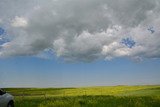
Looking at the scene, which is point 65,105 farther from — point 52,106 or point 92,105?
point 92,105

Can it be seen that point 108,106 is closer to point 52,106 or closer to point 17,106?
point 52,106

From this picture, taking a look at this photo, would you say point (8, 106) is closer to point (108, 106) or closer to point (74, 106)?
point (74, 106)

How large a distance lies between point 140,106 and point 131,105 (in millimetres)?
1064

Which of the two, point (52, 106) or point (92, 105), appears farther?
point (92, 105)

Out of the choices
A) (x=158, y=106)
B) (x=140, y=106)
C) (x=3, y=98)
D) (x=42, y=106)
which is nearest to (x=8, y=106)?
(x=3, y=98)

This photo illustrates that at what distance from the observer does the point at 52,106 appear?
2470cm

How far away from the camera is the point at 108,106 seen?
26.5 meters

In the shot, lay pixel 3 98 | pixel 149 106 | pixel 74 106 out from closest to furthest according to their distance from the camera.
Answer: pixel 3 98
pixel 74 106
pixel 149 106

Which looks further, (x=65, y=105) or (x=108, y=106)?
(x=108, y=106)

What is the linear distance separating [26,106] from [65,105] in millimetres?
4235

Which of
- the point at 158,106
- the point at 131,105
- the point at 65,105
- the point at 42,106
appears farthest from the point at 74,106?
the point at 158,106

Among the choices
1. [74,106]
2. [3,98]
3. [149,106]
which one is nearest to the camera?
[3,98]

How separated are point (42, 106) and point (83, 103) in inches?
160

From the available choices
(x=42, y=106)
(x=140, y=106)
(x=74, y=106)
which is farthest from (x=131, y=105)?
(x=42, y=106)
